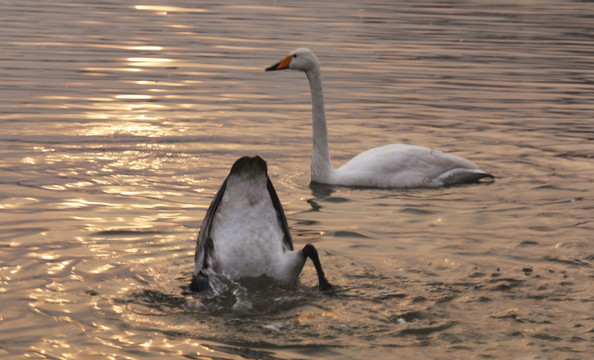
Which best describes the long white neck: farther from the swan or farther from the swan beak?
the swan

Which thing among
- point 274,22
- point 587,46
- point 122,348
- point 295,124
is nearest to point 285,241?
point 122,348

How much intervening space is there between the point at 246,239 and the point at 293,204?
3.71m

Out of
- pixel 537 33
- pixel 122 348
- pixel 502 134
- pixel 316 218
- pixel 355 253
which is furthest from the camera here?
pixel 537 33

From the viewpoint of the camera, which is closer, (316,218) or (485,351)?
(485,351)

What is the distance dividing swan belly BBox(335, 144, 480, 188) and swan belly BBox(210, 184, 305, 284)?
427 centimetres

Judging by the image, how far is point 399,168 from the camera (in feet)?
38.6

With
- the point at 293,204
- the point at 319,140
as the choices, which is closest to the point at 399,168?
the point at 319,140

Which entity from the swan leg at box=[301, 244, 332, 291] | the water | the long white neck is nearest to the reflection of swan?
the long white neck

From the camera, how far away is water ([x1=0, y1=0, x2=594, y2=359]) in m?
6.73

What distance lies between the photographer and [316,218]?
10.4 meters

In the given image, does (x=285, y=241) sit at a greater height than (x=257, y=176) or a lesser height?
lesser

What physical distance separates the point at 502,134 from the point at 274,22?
1923cm

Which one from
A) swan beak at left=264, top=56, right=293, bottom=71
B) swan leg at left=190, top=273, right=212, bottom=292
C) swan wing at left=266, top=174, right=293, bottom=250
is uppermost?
swan beak at left=264, top=56, right=293, bottom=71

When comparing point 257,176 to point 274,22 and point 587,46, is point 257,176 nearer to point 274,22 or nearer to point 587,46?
point 587,46
